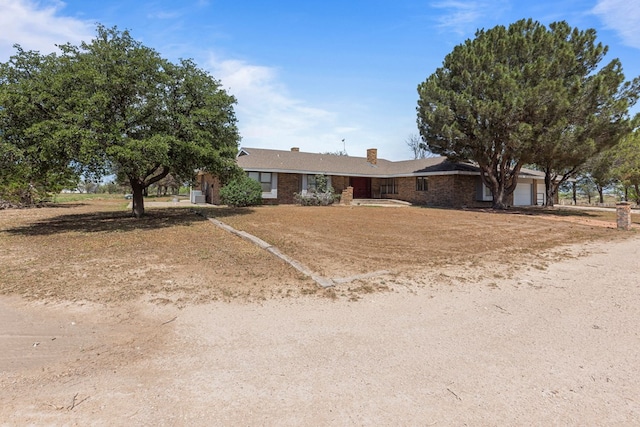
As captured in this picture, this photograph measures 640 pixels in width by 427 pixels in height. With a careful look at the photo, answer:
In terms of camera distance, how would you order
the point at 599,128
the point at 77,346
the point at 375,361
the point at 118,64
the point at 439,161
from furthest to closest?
the point at 439,161 < the point at 599,128 < the point at 118,64 < the point at 77,346 < the point at 375,361

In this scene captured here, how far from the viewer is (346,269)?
6508 millimetres

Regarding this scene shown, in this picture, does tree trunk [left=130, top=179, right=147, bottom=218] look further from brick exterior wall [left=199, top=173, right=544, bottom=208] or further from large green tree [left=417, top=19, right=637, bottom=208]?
large green tree [left=417, top=19, right=637, bottom=208]

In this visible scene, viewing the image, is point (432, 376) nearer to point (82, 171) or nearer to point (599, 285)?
point (599, 285)

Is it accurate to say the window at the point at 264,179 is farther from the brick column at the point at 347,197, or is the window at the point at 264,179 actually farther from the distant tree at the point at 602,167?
the distant tree at the point at 602,167

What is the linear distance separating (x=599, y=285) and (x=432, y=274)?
270cm

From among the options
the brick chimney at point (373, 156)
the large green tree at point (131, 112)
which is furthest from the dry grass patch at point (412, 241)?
the brick chimney at point (373, 156)

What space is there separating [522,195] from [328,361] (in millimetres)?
29727

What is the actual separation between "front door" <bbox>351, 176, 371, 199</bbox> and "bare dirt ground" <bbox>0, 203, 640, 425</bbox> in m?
20.3

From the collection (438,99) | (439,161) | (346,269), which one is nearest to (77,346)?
(346,269)

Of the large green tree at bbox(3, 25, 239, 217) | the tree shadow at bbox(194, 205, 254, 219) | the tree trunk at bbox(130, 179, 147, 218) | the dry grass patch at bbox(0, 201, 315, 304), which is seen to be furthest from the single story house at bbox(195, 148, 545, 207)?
the dry grass patch at bbox(0, 201, 315, 304)

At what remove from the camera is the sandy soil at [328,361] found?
254cm

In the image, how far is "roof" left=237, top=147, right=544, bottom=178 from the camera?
76.6 ft

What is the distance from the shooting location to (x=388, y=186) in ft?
93.2

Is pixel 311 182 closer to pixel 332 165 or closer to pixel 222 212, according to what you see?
pixel 332 165
